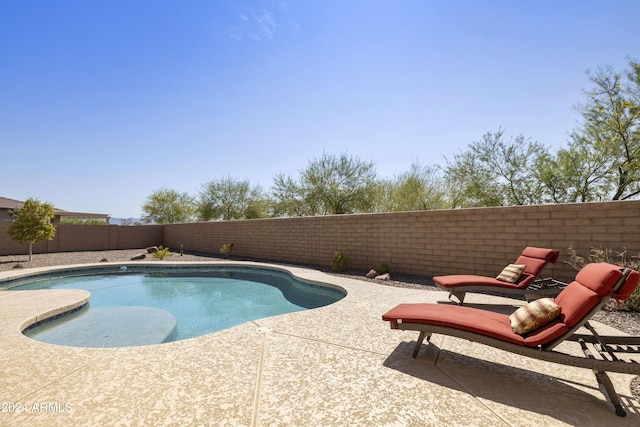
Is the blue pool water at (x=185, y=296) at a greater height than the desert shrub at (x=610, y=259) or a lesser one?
lesser

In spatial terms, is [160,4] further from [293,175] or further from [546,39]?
[293,175]

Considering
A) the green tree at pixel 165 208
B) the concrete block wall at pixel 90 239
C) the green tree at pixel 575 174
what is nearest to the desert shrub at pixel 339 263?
the green tree at pixel 575 174

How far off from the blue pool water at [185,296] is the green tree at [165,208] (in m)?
22.4

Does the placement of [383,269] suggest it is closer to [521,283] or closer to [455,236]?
[455,236]

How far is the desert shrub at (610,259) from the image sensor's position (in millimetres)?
4668

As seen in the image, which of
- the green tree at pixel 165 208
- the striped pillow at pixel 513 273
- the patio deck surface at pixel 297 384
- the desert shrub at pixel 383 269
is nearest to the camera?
Answer: the patio deck surface at pixel 297 384

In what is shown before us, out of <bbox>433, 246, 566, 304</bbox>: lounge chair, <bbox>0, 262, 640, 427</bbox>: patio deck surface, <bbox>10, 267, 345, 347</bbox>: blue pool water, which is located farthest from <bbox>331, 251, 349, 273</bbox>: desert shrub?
<bbox>0, 262, 640, 427</bbox>: patio deck surface

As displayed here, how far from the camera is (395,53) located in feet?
27.7

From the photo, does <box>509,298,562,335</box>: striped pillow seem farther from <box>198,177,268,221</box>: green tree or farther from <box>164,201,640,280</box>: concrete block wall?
<box>198,177,268,221</box>: green tree

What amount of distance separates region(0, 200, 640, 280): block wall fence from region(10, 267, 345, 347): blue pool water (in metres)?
2.24

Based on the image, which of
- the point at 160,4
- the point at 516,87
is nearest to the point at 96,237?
the point at 160,4

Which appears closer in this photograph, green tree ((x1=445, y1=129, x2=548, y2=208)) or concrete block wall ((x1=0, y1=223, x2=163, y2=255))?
green tree ((x1=445, y1=129, x2=548, y2=208))

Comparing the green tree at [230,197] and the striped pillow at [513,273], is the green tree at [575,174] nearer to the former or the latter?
the striped pillow at [513,273]

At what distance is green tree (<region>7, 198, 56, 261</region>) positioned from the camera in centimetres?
1235
